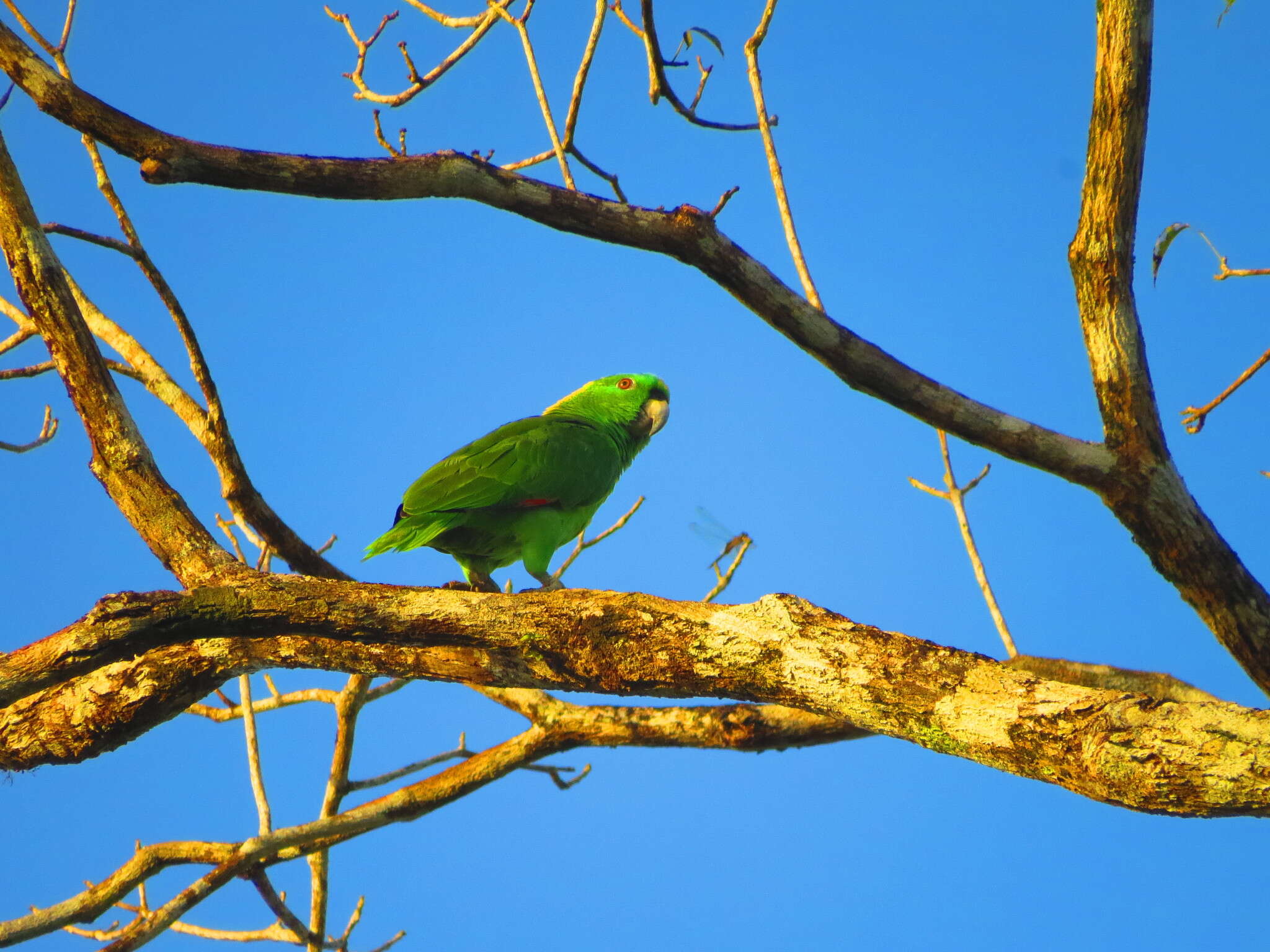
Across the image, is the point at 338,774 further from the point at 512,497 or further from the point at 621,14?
the point at 621,14

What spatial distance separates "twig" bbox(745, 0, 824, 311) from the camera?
341 centimetres

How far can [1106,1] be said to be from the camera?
105 inches

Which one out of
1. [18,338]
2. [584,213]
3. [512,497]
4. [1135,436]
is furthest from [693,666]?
[18,338]

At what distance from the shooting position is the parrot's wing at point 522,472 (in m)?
4.39

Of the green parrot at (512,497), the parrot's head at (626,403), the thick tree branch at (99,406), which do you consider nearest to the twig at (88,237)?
the thick tree branch at (99,406)

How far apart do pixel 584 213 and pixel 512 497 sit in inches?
77.4

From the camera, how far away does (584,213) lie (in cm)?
279

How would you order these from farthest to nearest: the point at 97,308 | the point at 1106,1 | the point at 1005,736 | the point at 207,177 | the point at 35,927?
1. the point at 97,308
2. the point at 35,927
3. the point at 1106,1
4. the point at 207,177
5. the point at 1005,736

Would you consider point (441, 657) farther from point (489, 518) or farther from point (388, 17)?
point (388, 17)

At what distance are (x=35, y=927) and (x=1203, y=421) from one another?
168 inches

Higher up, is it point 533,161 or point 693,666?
point 533,161

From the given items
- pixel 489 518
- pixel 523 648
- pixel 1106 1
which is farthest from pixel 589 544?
pixel 1106 1

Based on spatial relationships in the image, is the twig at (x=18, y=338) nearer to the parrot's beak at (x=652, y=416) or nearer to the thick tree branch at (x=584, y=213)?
the thick tree branch at (x=584, y=213)

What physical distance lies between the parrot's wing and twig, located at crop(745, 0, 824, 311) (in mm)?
1697
